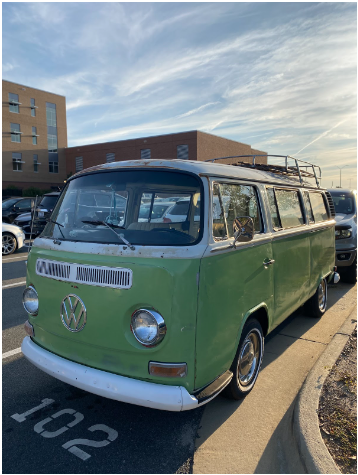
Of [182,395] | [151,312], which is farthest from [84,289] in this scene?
[182,395]

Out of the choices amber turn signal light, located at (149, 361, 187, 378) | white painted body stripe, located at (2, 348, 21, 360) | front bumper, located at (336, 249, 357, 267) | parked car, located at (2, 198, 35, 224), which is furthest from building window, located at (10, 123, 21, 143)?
amber turn signal light, located at (149, 361, 187, 378)

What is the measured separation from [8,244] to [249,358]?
10552 millimetres

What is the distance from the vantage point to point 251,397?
3.62m

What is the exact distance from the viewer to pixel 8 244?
12086 mm

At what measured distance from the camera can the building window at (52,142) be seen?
59594mm

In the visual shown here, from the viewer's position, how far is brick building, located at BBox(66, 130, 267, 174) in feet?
142

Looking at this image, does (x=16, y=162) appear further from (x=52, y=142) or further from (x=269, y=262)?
(x=269, y=262)

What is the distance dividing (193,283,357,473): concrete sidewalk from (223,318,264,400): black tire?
144 mm

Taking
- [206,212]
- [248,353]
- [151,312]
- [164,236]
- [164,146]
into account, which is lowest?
[248,353]

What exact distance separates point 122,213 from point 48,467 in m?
2.01

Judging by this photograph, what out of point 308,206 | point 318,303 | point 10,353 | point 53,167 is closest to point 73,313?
point 10,353

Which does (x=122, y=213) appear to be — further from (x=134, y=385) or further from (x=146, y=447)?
(x=146, y=447)

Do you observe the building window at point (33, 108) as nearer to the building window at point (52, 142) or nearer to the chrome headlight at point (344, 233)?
the building window at point (52, 142)

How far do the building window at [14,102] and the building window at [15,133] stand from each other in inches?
88.5
